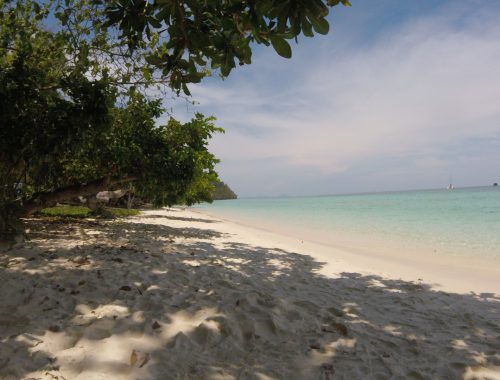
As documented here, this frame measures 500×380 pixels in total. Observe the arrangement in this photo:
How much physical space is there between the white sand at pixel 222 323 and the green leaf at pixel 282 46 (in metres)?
2.55

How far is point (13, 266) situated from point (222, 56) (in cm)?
426

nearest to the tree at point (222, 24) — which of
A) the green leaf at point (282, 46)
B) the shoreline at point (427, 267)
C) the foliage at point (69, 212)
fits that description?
the green leaf at point (282, 46)

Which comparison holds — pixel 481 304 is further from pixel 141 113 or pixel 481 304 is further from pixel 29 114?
pixel 141 113

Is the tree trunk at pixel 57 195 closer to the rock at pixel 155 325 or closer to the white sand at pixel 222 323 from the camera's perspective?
the white sand at pixel 222 323

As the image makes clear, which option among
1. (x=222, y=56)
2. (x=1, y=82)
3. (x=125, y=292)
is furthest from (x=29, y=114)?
(x=222, y=56)

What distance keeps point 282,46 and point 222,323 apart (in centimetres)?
263

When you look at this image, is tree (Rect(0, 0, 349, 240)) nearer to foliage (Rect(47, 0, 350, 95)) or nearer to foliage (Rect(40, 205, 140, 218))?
foliage (Rect(47, 0, 350, 95))

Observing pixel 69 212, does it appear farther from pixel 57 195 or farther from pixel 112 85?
pixel 112 85

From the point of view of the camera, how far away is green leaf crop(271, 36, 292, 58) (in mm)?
2793

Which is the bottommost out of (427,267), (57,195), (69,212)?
(427,267)

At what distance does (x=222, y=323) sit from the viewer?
3.36 m

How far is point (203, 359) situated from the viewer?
9.00ft

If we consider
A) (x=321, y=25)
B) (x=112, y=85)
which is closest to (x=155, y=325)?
(x=321, y=25)

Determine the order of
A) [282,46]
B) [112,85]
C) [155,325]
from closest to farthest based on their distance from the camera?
[282,46]
[155,325]
[112,85]
